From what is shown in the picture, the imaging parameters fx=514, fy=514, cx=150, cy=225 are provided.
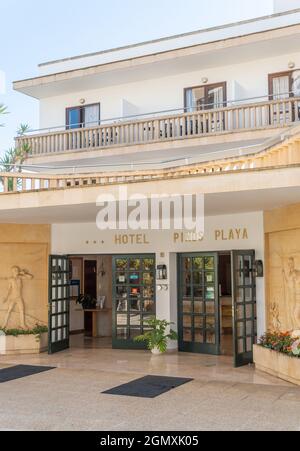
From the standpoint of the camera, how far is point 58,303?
491 inches

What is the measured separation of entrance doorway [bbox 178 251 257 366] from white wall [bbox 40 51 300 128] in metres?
5.45

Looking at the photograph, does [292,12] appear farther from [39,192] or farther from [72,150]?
[39,192]

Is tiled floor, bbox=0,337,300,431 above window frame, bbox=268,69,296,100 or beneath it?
beneath

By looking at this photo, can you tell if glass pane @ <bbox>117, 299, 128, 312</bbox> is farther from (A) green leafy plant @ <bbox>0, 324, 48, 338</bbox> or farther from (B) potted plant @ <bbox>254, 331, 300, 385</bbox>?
(B) potted plant @ <bbox>254, 331, 300, 385</bbox>

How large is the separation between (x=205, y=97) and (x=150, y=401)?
9.96 m

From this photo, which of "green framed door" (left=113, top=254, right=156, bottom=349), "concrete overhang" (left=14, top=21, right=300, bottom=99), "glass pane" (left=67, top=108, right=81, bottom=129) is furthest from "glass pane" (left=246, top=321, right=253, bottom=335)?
"glass pane" (left=67, top=108, right=81, bottom=129)

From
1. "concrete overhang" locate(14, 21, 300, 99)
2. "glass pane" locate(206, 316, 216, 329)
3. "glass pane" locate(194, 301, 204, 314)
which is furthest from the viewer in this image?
"concrete overhang" locate(14, 21, 300, 99)

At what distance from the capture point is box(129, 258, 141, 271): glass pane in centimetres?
1265

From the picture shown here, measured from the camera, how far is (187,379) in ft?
30.2

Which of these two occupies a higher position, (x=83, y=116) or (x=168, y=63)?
(x=168, y=63)

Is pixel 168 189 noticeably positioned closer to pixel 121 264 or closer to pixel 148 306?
pixel 121 264

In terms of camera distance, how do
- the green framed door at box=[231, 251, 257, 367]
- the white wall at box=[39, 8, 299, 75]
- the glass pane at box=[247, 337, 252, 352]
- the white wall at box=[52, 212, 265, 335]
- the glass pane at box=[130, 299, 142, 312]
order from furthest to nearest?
the white wall at box=[39, 8, 299, 75] → the glass pane at box=[130, 299, 142, 312] → the white wall at box=[52, 212, 265, 335] → the glass pane at box=[247, 337, 252, 352] → the green framed door at box=[231, 251, 257, 367]

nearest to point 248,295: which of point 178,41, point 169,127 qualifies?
point 169,127
